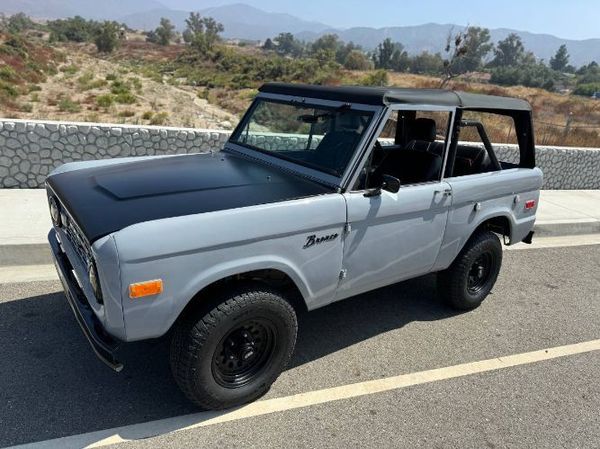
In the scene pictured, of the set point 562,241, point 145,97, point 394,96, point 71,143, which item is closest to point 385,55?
point 145,97

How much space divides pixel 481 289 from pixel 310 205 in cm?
245

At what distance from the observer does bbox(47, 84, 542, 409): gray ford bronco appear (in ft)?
7.89

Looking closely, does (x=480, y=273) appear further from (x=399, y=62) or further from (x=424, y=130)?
(x=399, y=62)

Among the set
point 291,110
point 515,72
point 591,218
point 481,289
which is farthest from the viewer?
point 515,72

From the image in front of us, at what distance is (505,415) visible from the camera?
304cm

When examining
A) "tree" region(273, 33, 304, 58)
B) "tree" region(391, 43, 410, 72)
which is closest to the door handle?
"tree" region(391, 43, 410, 72)

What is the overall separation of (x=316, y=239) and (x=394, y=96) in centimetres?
118

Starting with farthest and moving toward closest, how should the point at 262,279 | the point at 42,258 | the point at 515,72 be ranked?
the point at 515,72 < the point at 42,258 < the point at 262,279

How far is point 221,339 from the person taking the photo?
2682 millimetres

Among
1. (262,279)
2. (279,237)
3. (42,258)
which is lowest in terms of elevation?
(42,258)

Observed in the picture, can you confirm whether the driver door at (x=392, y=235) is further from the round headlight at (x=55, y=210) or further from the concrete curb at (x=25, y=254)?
the concrete curb at (x=25, y=254)

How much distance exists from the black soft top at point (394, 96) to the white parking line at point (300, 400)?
1.96 m

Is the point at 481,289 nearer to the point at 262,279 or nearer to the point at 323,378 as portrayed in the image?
the point at 323,378

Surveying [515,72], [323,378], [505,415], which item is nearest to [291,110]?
[323,378]
